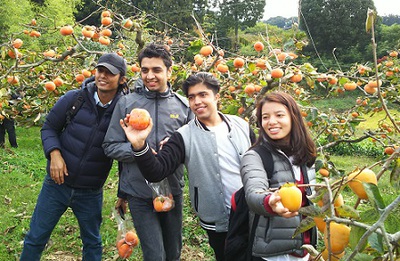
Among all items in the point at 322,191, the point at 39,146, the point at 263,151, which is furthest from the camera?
the point at 39,146

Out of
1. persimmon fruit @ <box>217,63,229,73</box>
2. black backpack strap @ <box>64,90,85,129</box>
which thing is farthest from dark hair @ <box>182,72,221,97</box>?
persimmon fruit @ <box>217,63,229,73</box>

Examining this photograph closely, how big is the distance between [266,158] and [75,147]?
1.07 m

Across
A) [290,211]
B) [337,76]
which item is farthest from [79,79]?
[290,211]

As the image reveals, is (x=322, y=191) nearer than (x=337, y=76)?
Yes

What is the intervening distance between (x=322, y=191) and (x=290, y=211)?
0.13 meters

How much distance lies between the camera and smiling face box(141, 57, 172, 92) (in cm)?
190

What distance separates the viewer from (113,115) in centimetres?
191

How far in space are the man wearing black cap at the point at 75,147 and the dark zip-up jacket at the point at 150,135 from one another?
0.44ft

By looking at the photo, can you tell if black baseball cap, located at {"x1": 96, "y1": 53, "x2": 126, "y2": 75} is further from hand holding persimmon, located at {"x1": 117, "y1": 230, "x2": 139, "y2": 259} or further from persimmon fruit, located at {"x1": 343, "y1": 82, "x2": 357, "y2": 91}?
persimmon fruit, located at {"x1": 343, "y1": 82, "x2": 357, "y2": 91}

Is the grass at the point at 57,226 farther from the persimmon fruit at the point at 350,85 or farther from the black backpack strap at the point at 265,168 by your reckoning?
the persimmon fruit at the point at 350,85

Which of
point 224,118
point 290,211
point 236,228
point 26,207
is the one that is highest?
point 224,118

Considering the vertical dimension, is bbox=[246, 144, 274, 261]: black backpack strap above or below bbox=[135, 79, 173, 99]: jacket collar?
below

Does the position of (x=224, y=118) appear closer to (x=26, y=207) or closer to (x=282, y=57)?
(x=282, y=57)

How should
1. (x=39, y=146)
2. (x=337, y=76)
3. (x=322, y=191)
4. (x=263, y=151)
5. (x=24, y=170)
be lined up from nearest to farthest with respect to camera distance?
1. (x=322, y=191)
2. (x=263, y=151)
3. (x=337, y=76)
4. (x=24, y=170)
5. (x=39, y=146)
